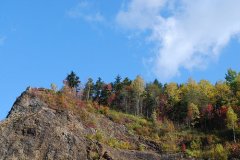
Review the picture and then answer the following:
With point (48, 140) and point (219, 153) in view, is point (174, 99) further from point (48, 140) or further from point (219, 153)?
point (48, 140)

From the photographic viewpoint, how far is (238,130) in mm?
75438

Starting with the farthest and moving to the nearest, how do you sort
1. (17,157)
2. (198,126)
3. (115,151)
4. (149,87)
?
(149,87), (198,126), (115,151), (17,157)

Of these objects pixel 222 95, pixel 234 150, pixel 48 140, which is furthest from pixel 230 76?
pixel 48 140

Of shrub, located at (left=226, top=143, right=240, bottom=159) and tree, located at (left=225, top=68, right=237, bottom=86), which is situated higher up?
tree, located at (left=225, top=68, right=237, bottom=86)

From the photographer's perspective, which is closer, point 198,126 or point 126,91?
point 198,126

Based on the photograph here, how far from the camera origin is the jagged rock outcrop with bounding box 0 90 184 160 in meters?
57.0

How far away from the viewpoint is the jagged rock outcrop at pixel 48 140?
57.0 m

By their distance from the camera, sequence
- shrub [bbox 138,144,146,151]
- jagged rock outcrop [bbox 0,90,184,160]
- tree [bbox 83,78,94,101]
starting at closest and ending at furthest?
jagged rock outcrop [bbox 0,90,184,160], shrub [bbox 138,144,146,151], tree [bbox 83,78,94,101]

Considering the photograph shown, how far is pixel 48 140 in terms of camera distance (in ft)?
192

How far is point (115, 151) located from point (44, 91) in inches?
687

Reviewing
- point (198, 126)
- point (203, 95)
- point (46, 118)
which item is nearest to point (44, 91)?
point (46, 118)

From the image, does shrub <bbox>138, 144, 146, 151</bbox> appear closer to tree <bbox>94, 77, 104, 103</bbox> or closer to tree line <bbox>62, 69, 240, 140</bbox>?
tree line <bbox>62, 69, 240, 140</bbox>

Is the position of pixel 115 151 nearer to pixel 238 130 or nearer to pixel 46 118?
pixel 46 118

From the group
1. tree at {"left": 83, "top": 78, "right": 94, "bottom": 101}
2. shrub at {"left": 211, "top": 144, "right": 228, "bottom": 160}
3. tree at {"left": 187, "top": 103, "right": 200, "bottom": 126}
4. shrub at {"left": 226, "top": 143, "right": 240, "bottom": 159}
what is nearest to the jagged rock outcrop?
shrub at {"left": 211, "top": 144, "right": 228, "bottom": 160}
